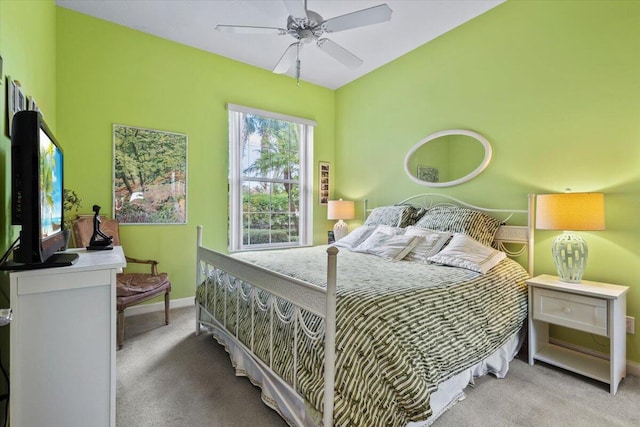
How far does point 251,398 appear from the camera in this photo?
5.92ft

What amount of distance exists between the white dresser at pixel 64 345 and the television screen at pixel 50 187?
0.70 ft

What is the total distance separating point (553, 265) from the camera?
2.47m

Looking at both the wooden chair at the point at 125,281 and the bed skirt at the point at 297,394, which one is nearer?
the bed skirt at the point at 297,394

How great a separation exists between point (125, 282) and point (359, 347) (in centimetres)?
237

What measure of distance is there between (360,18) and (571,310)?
246 centimetres

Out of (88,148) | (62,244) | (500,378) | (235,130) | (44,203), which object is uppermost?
(235,130)

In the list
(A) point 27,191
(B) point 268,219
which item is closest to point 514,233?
(B) point 268,219

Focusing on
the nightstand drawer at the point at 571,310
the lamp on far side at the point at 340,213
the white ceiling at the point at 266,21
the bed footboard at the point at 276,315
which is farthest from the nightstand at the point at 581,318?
the white ceiling at the point at 266,21

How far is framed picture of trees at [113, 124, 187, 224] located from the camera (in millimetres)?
3098

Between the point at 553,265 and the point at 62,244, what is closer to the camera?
the point at 62,244

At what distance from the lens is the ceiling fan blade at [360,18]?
207 cm

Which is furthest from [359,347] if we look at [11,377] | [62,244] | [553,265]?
[553,265]

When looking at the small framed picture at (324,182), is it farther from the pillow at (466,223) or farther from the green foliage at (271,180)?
the pillow at (466,223)

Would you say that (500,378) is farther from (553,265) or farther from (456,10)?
(456,10)
